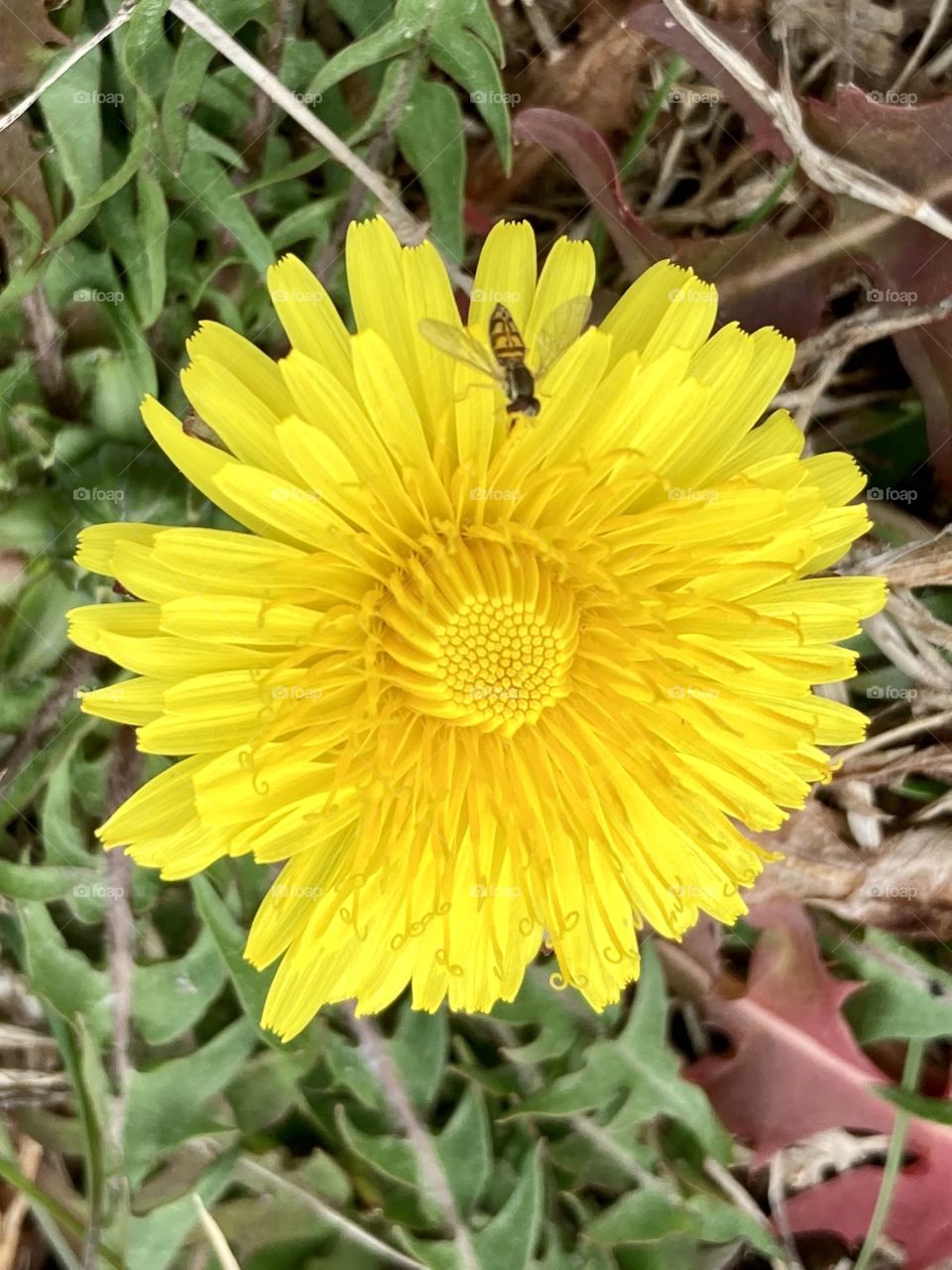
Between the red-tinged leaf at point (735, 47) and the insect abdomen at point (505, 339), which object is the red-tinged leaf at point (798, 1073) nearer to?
the insect abdomen at point (505, 339)

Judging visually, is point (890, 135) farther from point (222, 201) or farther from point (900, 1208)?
point (900, 1208)

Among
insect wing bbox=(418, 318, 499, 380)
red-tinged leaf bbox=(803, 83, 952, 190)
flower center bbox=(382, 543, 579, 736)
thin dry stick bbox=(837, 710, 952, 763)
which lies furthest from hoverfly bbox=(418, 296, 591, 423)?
thin dry stick bbox=(837, 710, 952, 763)

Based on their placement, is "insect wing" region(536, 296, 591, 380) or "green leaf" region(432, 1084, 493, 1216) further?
"green leaf" region(432, 1084, 493, 1216)

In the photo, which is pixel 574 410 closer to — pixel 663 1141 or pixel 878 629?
pixel 878 629

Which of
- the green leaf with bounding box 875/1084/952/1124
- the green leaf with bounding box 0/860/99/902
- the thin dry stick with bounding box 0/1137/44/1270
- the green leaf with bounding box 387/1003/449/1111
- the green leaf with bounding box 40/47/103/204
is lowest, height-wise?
the thin dry stick with bounding box 0/1137/44/1270

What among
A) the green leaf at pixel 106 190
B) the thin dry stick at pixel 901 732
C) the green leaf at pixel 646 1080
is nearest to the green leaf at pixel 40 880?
the green leaf at pixel 646 1080

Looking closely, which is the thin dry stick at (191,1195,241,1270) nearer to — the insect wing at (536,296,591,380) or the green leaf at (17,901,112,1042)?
the green leaf at (17,901,112,1042)
